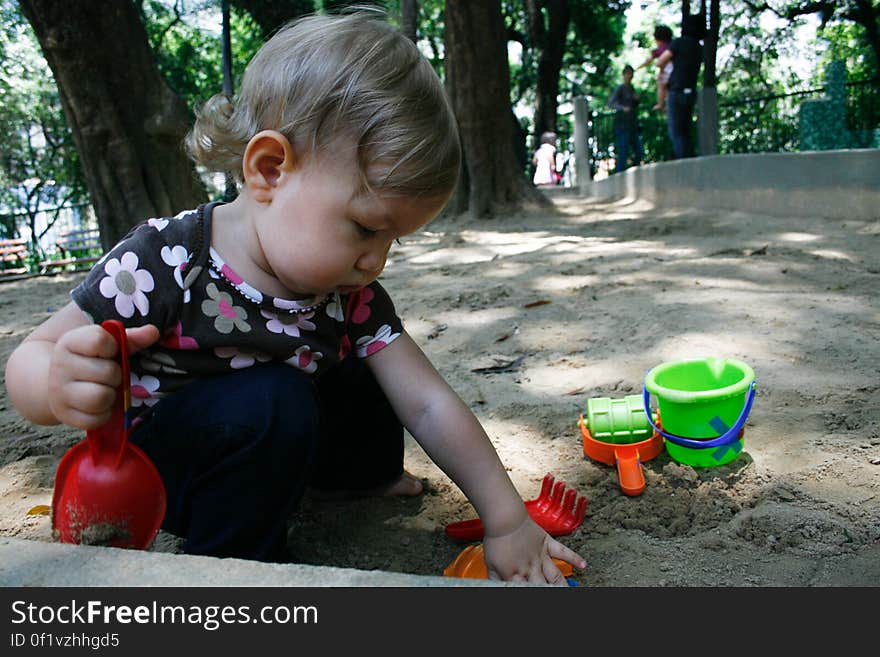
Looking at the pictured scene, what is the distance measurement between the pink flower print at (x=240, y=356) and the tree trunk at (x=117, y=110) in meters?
3.54

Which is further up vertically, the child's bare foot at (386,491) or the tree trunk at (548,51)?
the tree trunk at (548,51)

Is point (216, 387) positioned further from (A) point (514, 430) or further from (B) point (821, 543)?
(B) point (821, 543)

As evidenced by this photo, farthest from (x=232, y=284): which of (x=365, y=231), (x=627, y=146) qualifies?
(x=627, y=146)

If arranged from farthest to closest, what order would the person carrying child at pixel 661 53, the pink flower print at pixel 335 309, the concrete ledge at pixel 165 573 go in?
the person carrying child at pixel 661 53, the pink flower print at pixel 335 309, the concrete ledge at pixel 165 573

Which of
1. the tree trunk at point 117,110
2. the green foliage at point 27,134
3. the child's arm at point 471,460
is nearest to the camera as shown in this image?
the child's arm at point 471,460

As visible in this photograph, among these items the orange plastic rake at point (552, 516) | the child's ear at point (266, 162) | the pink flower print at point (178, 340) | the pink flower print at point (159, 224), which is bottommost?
the orange plastic rake at point (552, 516)

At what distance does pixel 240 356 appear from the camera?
1408mm

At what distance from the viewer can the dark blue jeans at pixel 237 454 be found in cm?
128

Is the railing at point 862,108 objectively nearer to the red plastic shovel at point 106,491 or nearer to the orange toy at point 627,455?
the orange toy at point 627,455

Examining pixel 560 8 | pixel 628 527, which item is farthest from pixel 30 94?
pixel 628 527

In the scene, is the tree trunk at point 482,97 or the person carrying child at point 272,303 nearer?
the person carrying child at point 272,303

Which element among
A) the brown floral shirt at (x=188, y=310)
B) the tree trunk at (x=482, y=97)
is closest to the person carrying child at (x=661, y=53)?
the tree trunk at (x=482, y=97)

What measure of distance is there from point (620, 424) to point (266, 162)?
948mm
